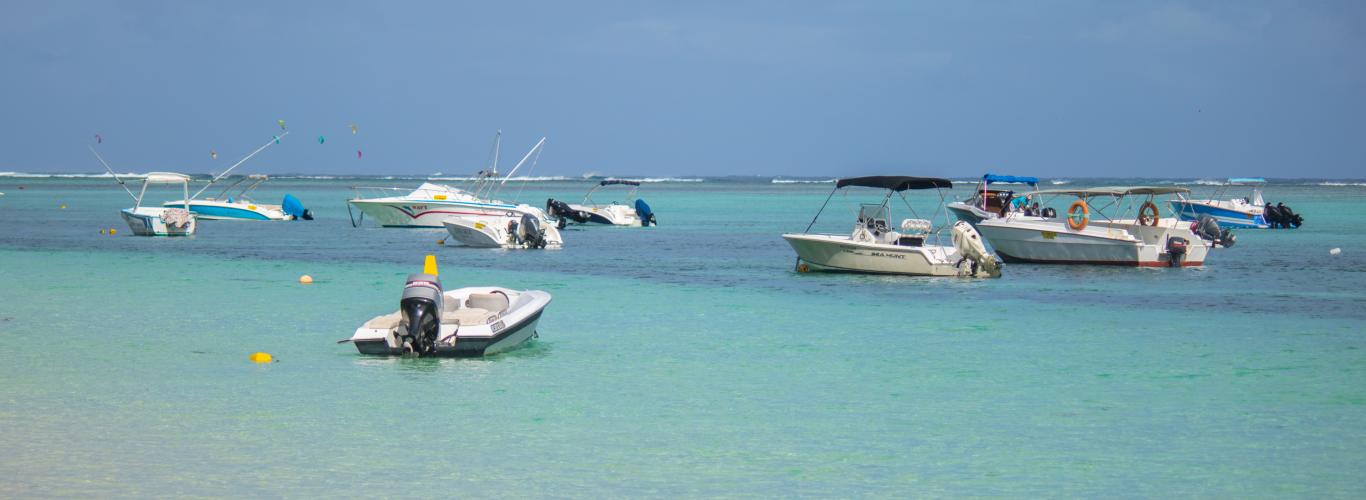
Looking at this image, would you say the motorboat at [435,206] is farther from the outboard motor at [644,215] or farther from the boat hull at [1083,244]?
the boat hull at [1083,244]

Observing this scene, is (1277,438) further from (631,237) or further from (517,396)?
(631,237)

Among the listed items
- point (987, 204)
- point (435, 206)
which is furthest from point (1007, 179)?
point (435, 206)

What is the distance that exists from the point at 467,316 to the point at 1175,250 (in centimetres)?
2354

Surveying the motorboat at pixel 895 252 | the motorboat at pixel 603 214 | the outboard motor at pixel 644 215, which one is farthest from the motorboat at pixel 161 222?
the motorboat at pixel 895 252

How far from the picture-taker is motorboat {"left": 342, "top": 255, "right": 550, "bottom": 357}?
52.3 feet

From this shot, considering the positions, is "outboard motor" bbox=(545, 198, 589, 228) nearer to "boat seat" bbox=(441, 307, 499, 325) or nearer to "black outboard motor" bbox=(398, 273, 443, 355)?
"boat seat" bbox=(441, 307, 499, 325)

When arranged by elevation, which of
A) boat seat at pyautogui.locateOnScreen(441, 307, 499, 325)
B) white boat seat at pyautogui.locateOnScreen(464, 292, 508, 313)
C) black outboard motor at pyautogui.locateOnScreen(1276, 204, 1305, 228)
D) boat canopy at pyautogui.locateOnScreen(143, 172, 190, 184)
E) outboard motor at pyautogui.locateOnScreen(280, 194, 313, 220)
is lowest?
outboard motor at pyautogui.locateOnScreen(280, 194, 313, 220)

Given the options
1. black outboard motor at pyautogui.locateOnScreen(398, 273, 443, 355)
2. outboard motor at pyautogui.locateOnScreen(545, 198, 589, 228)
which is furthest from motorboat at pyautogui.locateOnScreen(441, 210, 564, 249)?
black outboard motor at pyautogui.locateOnScreen(398, 273, 443, 355)

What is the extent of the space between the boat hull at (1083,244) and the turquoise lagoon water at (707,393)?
5.00 m

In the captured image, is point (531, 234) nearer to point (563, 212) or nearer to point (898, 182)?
point (898, 182)

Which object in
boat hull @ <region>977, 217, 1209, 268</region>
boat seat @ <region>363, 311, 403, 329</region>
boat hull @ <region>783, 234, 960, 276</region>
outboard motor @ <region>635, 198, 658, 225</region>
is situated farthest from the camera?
outboard motor @ <region>635, 198, 658, 225</region>

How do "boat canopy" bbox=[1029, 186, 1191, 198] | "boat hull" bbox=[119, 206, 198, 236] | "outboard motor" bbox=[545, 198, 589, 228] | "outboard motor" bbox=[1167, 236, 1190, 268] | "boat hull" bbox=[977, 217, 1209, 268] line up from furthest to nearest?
"outboard motor" bbox=[545, 198, 589, 228] < "boat hull" bbox=[119, 206, 198, 236] < "boat canopy" bbox=[1029, 186, 1191, 198] < "outboard motor" bbox=[1167, 236, 1190, 268] < "boat hull" bbox=[977, 217, 1209, 268]

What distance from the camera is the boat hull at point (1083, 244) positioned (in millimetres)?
34719

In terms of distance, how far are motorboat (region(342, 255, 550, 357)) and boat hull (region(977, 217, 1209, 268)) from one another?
20.4 metres
